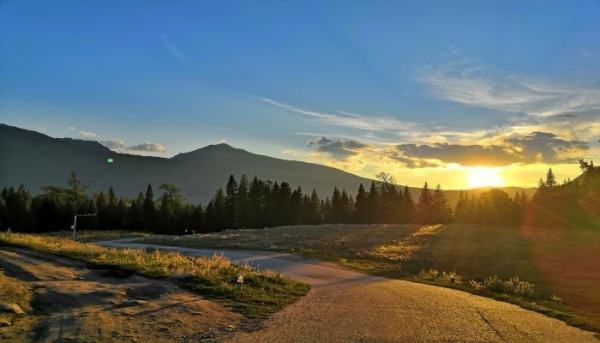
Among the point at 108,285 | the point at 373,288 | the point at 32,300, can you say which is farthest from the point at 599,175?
the point at 32,300

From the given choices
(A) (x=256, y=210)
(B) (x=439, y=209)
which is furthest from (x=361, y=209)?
(A) (x=256, y=210)

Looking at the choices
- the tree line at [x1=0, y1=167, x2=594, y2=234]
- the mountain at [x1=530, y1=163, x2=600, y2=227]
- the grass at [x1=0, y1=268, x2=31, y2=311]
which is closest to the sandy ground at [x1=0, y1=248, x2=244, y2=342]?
the grass at [x1=0, y1=268, x2=31, y2=311]

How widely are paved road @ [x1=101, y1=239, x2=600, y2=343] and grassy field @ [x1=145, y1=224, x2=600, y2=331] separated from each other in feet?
6.75

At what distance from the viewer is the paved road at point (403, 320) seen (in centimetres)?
1155

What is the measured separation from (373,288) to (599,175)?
1399 centimetres

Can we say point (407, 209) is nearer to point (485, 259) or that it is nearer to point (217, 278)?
point (485, 259)

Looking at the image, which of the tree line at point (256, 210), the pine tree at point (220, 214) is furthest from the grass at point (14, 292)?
the pine tree at point (220, 214)

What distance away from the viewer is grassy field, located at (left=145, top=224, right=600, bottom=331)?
82.1ft

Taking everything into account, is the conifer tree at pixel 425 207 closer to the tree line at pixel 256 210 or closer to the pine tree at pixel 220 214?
the tree line at pixel 256 210

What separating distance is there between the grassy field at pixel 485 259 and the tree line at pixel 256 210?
96.5 feet

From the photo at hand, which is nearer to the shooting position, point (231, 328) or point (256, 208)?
point (231, 328)

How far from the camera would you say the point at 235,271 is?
20812mm

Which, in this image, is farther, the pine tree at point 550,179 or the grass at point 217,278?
the pine tree at point 550,179

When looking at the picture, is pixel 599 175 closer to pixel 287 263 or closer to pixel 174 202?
pixel 287 263
